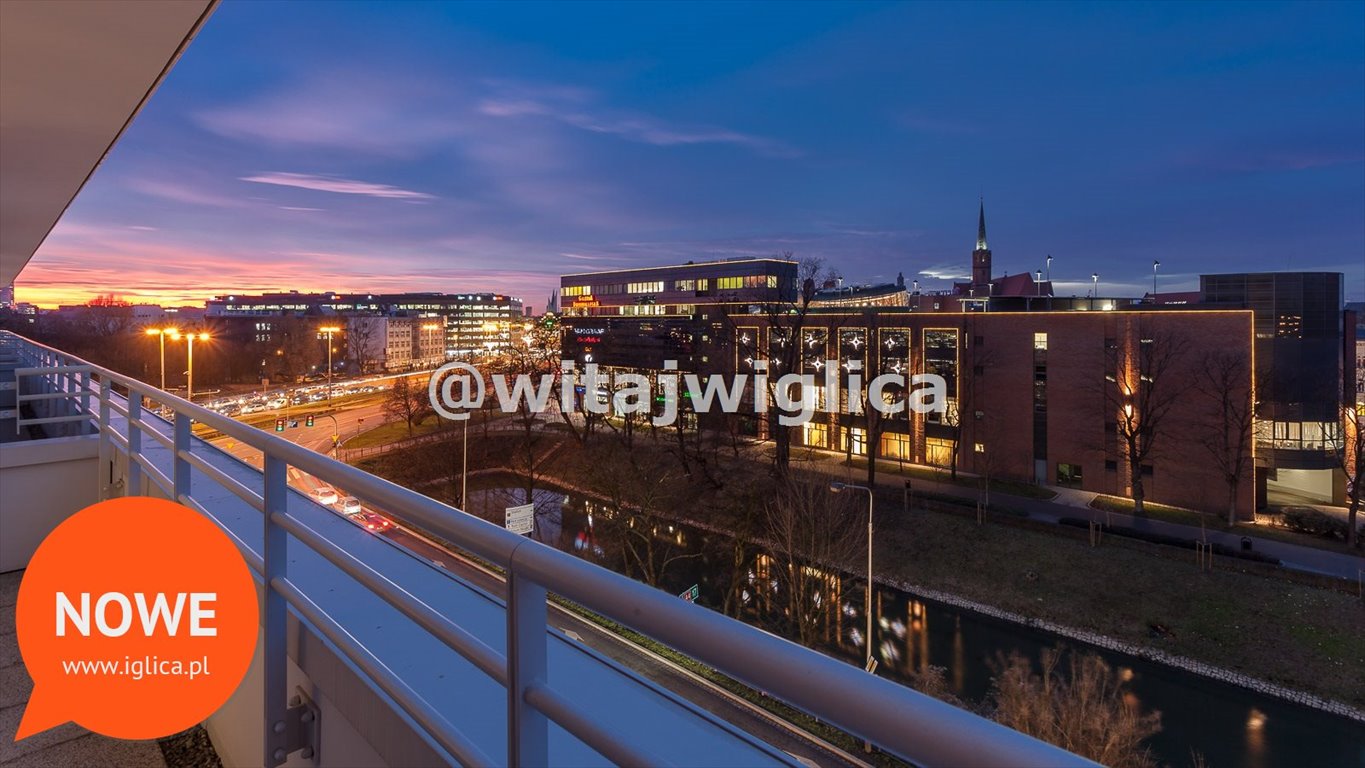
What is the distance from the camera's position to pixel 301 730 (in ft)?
5.58

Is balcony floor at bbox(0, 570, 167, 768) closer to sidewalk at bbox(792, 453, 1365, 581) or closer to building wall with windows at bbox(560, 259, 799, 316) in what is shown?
sidewalk at bbox(792, 453, 1365, 581)

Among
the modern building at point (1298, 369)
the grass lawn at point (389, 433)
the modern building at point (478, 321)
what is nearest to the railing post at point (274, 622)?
the modern building at point (1298, 369)

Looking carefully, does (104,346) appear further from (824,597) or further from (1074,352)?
(1074,352)

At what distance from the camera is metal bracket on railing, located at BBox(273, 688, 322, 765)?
5.47 feet

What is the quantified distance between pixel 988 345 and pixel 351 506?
79.0ft

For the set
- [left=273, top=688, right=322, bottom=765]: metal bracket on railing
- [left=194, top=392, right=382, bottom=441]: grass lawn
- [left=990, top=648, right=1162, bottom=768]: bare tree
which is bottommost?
[left=990, top=648, right=1162, bottom=768]: bare tree

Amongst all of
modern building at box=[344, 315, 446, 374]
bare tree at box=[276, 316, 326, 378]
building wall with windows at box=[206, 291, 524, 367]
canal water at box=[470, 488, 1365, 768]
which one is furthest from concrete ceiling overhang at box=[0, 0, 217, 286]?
building wall with windows at box=[206, 291, 524, 367]

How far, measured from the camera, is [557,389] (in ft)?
103

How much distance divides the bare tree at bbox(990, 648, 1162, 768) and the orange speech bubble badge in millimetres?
9706

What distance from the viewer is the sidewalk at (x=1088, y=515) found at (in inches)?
681

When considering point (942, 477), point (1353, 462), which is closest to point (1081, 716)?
point (942, 477)

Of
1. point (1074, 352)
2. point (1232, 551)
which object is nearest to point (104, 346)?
point (1074, 352)

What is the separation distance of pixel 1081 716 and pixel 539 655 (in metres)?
12.0

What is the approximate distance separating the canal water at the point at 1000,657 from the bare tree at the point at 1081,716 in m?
0.65
